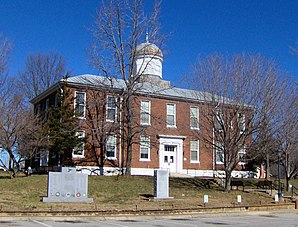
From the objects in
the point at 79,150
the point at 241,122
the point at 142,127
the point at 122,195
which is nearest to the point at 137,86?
the point at 142,127

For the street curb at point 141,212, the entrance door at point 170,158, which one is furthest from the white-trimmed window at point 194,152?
the street curb at point 141,212

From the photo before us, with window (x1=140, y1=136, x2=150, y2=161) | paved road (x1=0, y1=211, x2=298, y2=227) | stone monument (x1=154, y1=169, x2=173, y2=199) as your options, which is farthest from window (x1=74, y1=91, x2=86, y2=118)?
paved road (x1=0, y1=211, x2=298, y2=227)

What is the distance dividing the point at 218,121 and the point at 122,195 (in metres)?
8.84

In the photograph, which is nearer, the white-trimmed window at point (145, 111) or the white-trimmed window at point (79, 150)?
the white-trimmed window at point (79, 150)

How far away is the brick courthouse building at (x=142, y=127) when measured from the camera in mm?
35656

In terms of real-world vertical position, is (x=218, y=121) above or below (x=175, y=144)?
above

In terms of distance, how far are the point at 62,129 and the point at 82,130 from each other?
325 cm

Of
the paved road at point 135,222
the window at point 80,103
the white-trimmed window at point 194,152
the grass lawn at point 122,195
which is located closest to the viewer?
the paved road at point 135,222

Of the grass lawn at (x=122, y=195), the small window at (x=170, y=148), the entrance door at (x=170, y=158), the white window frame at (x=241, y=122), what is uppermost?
the white window frame at (x=241, y=122)

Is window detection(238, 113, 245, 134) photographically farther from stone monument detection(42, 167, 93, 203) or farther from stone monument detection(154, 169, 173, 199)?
stone monument detection(42, 167, 93, 203)

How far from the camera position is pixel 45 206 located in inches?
758

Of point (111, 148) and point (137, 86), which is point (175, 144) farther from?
point (137, 86)

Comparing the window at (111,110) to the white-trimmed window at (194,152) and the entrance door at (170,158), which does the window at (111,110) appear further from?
the white-trimmed window at (194,152)

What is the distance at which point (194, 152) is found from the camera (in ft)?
136
